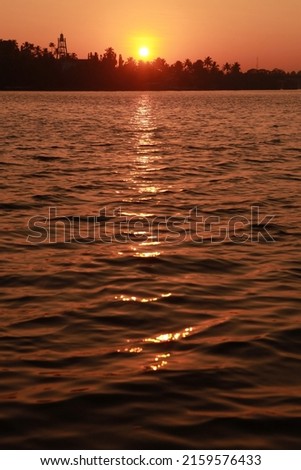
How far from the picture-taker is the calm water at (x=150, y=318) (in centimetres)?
650

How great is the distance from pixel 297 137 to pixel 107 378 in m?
40.3

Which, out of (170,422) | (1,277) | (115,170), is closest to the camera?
(170,422)

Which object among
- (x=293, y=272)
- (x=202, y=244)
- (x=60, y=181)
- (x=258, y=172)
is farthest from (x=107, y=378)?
(x=258, y=172)

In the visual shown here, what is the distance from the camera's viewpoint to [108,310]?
9.60m

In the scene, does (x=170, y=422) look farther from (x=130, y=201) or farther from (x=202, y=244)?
(x=130, y=201)

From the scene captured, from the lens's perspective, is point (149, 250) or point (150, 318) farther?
point (149, 250)

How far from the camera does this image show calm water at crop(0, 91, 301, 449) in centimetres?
650

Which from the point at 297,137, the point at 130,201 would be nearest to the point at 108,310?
the point at 130,201

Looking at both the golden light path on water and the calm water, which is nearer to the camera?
the calm water

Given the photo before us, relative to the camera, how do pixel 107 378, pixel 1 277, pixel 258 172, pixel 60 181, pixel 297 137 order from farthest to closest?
pixel 297 137, pixel 258 172, pixel 60 181, pixel 1 277, pixel 107 378

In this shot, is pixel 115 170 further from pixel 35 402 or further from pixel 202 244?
pixel 35 402

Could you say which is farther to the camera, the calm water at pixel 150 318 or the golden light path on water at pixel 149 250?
the golden light path on water at pixel 149 250

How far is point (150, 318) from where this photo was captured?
365 inches

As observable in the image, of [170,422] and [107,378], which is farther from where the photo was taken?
[107,378]
